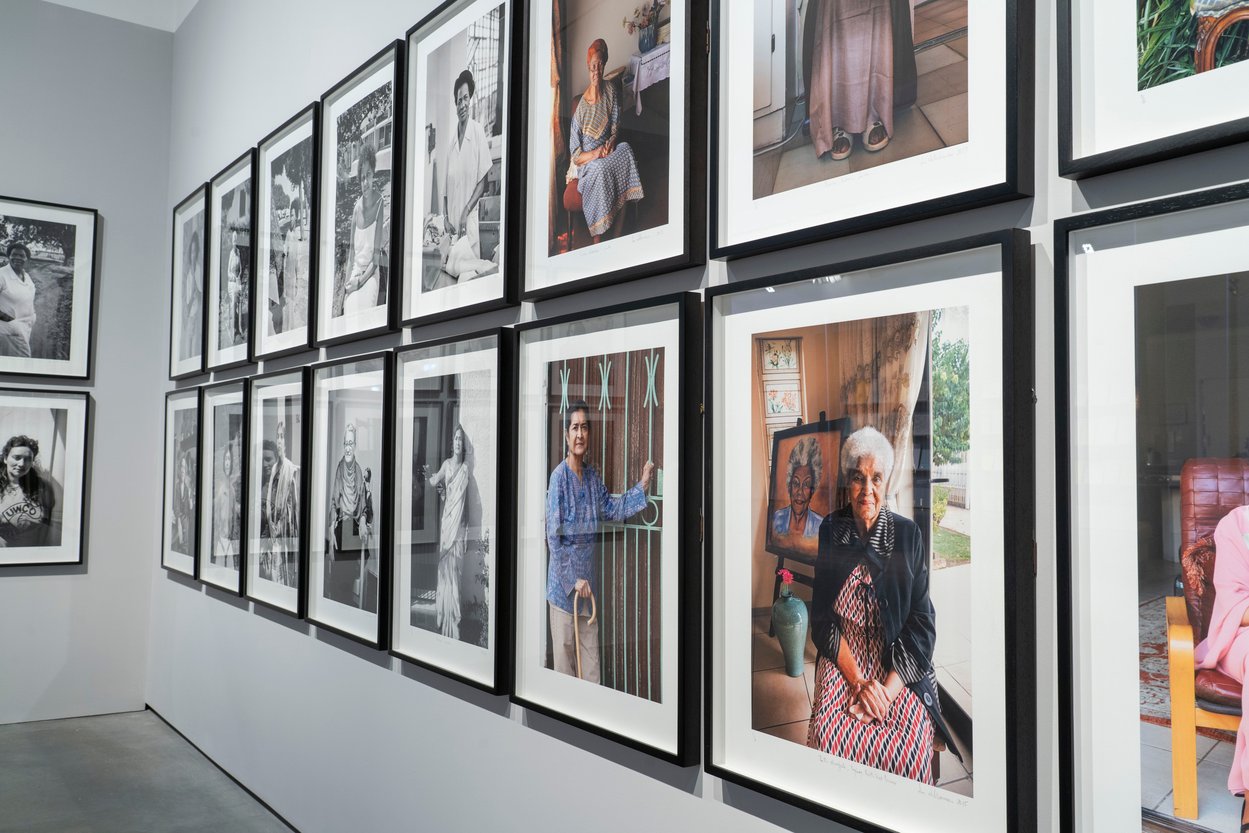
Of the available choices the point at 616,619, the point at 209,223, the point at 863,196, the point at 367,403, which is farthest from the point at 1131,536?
the point at 209,223

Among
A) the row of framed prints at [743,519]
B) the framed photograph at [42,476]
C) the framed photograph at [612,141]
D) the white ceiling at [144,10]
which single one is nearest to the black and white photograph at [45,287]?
the framed photograph at [42,476]

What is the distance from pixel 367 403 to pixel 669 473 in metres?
1.27

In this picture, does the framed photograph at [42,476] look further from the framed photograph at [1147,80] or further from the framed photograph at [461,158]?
the framed photograph at [1147,80]

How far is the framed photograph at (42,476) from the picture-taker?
425 cm

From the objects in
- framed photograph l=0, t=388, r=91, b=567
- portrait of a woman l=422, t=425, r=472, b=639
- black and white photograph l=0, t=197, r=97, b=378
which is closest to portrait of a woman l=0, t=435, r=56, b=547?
framed photograph l=0, t=388, r=91, b=567

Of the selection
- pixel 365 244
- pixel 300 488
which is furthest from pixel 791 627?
pixel 300 488

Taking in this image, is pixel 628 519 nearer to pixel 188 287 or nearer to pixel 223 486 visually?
pixel 223 486

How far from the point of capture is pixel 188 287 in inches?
165

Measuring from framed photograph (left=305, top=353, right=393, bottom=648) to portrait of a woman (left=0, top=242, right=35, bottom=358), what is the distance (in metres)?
2.27

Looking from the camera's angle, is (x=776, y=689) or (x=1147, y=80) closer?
(x=1147, y=80)

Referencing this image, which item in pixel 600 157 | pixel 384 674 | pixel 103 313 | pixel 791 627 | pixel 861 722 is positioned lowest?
pixel 384 674

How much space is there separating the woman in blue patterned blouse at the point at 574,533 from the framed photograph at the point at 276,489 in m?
1.32

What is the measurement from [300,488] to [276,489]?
236 mm

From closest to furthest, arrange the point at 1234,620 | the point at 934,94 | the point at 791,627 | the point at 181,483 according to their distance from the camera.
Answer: the point at 1234,620
the point at 934,94
the point at 791,627
the point at 181,483
